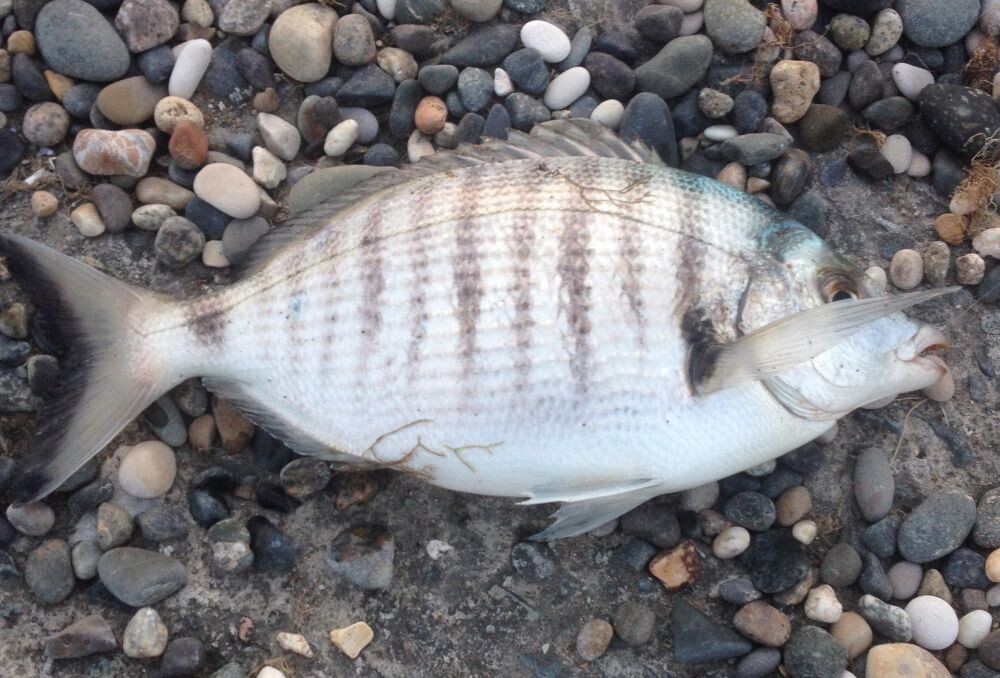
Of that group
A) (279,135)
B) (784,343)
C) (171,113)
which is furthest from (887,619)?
(171,113)

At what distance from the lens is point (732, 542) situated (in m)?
2.49

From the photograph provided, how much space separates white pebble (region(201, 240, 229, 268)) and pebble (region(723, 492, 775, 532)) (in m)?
1.82

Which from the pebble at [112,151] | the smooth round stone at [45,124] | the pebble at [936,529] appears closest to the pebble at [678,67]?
the pebble at [936,529]

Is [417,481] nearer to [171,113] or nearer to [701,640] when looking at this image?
[701,640]

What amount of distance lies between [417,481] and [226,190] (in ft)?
3.72

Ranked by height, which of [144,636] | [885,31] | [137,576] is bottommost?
[144,636]

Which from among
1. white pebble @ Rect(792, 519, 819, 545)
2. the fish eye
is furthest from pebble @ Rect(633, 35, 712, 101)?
white pebble @ Rect(792, 519, 819, 545)

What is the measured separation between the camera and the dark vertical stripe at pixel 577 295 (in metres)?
2.17

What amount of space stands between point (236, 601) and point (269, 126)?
61.1 inches

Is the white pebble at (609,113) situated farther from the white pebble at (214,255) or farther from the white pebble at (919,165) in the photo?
the white pebble at (214,255)

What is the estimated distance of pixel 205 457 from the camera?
2.63 meters

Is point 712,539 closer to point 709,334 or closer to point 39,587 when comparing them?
point 709,334

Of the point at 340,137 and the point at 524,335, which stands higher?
the point at 340,137

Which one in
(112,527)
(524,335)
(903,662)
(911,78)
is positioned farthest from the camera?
(911,78)
